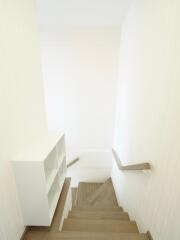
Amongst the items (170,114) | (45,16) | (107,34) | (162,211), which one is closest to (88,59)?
(107,34)

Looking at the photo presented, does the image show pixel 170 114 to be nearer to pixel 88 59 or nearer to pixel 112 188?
pixel 88 59

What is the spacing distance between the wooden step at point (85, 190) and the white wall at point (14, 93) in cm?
233

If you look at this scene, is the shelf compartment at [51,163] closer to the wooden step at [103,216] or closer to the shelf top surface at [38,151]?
the shelf top surface at [38,151]

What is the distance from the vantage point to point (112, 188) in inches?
136

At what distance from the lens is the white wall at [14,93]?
3.62 ft

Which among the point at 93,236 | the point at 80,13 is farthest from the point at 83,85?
the point at 93,236

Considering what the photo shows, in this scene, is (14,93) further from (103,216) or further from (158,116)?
(103,216)

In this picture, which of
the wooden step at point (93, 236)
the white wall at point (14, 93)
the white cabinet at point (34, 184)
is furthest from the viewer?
the wooden step at point (93, 236)

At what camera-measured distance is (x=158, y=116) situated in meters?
1.25

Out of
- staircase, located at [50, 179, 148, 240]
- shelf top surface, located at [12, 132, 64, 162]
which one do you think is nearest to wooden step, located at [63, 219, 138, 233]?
staircase, located at [50, 179, 148, 240]

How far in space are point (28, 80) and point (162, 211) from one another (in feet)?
5.53

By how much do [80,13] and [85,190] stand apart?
3.87m

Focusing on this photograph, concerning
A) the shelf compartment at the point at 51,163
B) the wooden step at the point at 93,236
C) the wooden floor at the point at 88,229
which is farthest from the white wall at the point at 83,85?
the wooden step at the point at 93,236

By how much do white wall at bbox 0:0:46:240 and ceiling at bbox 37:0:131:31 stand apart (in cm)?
85
